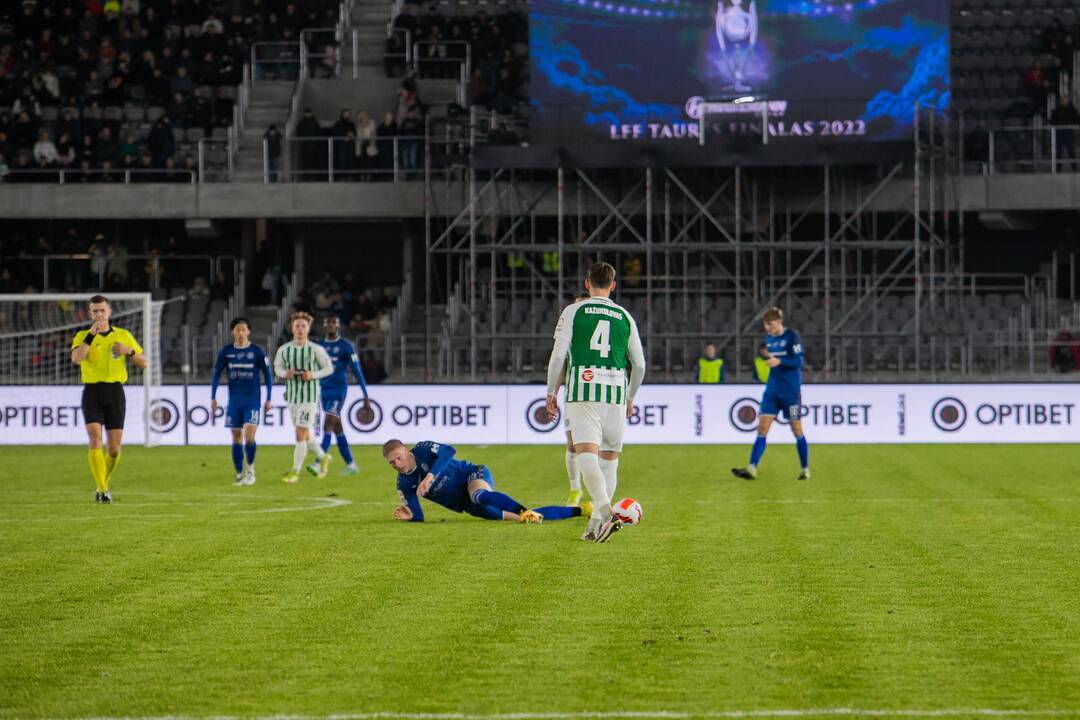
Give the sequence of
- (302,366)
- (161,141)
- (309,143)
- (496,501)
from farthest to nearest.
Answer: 1. (309,143)
2. (161,141)
3. (302,366)
4. (496,501)

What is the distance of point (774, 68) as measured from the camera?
35.7m

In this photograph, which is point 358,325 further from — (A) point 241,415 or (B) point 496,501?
(B) point 496,501

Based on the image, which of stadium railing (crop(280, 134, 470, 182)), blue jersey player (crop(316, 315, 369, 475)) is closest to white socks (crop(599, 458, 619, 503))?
blue jersey player (crop(316, 315, 369, 475))

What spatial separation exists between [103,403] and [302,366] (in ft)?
12.1

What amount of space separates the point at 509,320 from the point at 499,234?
4001 millimetres

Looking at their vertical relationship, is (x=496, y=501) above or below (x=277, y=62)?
below

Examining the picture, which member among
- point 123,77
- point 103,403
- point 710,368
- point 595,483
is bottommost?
point 595,483

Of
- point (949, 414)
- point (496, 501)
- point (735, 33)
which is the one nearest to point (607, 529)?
point (496, 501)

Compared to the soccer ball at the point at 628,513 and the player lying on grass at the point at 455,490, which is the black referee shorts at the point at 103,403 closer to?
the player lying on grass at the point at 455,490

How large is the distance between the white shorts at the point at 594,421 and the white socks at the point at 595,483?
A: 145 mm

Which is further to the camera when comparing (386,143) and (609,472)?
(386,143)

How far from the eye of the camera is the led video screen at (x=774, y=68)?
35656 millimetres

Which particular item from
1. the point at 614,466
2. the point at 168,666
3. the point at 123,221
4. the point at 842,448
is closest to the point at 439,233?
the point at 123,221

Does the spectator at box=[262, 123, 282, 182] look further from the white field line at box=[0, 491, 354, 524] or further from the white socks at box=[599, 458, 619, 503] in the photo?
the white socks at box=[599, 458, 619, 503]
